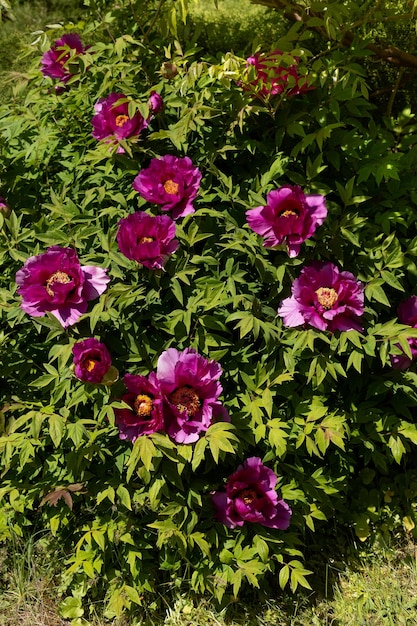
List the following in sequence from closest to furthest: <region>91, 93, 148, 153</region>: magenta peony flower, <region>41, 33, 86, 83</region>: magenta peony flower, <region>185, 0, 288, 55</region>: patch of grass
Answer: <region>91, 93, 148, 153</region>: magenta peony flower → <region>41, 33, 86, 83</region>: magenta peony flower → <region>185, 0, 288, 55</region>: patch of grass

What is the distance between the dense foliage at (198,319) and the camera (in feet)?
6.91

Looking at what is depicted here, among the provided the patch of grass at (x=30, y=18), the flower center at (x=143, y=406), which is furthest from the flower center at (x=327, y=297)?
the patch of grass at (x=30, y=18)

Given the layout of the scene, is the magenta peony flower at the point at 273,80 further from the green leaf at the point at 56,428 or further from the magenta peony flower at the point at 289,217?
the green leaf at the point at 56,428

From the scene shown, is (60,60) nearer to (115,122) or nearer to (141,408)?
(115,122)

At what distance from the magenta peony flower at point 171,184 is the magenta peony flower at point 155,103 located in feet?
0.76

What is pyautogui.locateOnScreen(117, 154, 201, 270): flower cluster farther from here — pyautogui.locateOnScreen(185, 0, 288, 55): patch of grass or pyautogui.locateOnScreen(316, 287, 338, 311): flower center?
pyautogui.locateOnScreen(185, 0, 288, 55): patch of grass

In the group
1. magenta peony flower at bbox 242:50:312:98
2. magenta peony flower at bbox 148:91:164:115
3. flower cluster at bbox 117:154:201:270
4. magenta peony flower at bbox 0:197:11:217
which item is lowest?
magenta peony flower at bbox 0:197:11:217

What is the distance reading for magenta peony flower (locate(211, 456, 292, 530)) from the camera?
2.24m

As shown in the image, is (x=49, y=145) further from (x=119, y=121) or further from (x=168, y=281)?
(x=168, y=281)

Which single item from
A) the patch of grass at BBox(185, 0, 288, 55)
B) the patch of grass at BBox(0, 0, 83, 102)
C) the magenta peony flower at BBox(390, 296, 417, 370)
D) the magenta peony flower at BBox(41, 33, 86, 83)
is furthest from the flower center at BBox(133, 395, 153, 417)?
the patch of grass at BBox(0, 0, 83, 102)

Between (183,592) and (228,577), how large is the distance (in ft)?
0.90

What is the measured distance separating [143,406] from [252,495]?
0.50 meters

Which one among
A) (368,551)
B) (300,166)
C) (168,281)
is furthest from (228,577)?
(300,166)

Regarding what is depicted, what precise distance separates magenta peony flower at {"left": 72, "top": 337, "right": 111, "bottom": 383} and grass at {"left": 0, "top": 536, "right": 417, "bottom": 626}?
914 millimetres
